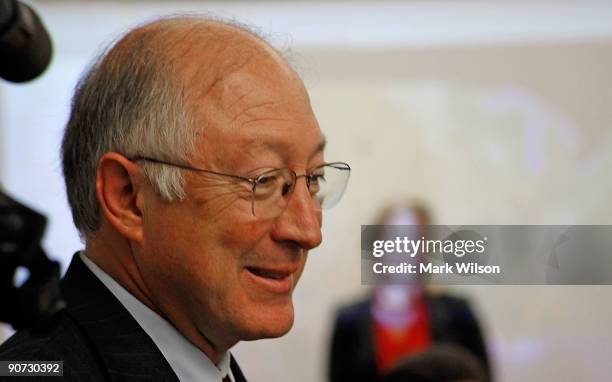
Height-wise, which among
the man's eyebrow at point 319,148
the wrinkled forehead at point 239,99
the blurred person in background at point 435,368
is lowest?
the blurred person in background at point 435,368

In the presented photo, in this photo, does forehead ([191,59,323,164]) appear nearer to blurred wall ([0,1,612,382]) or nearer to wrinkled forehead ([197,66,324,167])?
wrinkled forehead ([197,66,324,167])

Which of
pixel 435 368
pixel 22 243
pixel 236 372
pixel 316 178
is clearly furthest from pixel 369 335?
pixel 22 243

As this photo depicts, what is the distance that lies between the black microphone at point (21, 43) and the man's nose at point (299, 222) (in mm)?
554

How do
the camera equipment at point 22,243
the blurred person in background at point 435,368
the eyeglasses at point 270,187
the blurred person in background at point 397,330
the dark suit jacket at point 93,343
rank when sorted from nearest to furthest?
the camera equipment at point 22,243 < the dark suit jacket at point 93,343 < the eyeglasses at point 270,187 < the blurred person in background at point 435,368 < the blurred person in background at point 397,330

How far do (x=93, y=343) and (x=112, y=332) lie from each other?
0.03 m

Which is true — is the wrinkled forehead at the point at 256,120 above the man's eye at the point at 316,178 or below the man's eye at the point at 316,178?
above

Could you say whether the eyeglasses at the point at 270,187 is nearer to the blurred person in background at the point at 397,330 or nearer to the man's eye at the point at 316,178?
the man's eye at the point at 316,178

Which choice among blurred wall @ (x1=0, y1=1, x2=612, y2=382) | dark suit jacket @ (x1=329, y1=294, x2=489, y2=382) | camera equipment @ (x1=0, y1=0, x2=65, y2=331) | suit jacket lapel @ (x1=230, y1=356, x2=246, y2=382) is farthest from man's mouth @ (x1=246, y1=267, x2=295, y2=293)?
blurred wall @ (x1=0, y1=1, x2=612, y2=382)

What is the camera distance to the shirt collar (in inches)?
51.2

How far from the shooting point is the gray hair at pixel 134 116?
1.28 metres

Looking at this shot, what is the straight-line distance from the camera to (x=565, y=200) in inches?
111

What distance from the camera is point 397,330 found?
2402 mm

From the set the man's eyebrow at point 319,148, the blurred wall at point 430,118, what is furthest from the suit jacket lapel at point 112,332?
the blurred wall at point 430,118

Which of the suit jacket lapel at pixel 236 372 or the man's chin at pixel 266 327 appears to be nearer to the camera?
the man's chin at pixel 266 327
